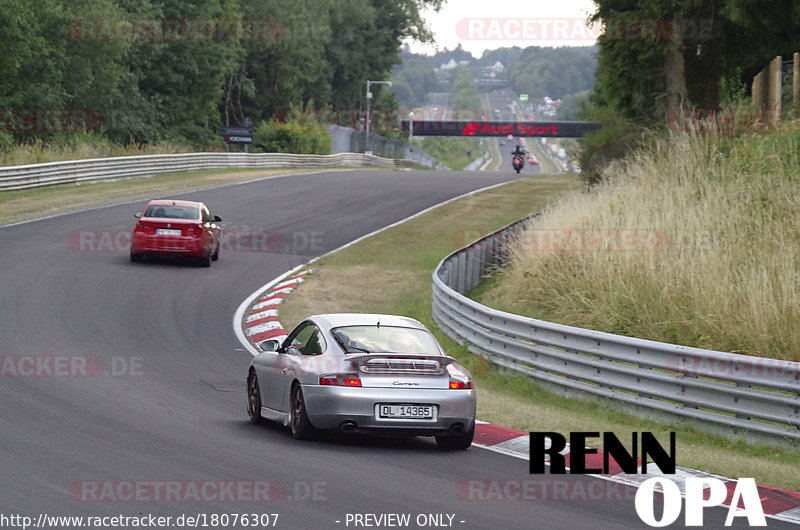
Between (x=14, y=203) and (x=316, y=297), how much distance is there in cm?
1447

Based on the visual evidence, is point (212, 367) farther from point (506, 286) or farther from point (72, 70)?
point (72, 70)

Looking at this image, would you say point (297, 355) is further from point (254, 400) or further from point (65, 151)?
point (65, 151)

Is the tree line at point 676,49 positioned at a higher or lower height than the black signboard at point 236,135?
higher

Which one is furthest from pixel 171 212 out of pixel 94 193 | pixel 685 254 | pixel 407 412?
pixel 407 412

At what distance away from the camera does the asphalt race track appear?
7512 mm

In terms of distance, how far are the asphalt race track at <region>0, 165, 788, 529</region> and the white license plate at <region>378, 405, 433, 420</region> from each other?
0.35 metres

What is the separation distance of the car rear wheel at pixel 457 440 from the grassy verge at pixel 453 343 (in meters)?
1.45

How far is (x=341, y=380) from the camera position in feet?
33.1

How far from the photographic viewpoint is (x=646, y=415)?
508 inches

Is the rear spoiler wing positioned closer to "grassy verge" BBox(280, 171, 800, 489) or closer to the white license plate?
the white license plate

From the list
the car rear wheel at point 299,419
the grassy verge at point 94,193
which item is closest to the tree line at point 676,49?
the grassy verge at point 94,193

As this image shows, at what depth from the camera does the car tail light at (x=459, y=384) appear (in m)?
10.2

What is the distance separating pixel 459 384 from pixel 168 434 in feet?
9.14

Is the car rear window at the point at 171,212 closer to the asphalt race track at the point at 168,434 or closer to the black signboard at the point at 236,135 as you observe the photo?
the asphalt race track at the point at 168,434
